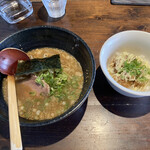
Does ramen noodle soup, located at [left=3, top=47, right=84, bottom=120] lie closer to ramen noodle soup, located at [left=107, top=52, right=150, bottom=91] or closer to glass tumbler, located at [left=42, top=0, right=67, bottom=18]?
ramen noodle soup, located at [left=107, top=52, right=150, bottom=91]

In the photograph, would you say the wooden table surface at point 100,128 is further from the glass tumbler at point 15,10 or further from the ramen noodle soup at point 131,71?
the glass tumbler at point 15,10

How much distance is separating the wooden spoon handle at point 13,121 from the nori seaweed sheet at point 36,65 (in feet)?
0.38

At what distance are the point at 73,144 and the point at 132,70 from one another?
2.72 ft

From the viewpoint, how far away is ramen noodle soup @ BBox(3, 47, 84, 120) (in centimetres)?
128

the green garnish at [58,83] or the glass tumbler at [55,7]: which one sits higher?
the glass tumbler at [55,7]

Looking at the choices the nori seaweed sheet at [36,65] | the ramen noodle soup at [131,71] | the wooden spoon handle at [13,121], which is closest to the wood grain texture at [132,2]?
the ramen noodle soup at [131,71]

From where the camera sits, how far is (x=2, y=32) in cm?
186

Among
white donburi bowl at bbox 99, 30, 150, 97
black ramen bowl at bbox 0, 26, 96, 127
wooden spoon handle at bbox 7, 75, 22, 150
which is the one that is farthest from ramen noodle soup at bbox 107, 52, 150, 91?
wooden spoon handle at bbox 7, 75, 22, 150

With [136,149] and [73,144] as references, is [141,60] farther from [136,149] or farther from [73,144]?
[73,144]

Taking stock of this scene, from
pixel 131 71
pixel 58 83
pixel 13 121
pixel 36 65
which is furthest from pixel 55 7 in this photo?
pixel 13 121

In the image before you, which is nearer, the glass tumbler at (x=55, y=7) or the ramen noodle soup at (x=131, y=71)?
the ramen noodle soup at (x=131, y=71)

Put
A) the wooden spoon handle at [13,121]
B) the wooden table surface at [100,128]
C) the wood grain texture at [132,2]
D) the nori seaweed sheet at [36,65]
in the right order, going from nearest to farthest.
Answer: the wooden spoon handle at [13,121], the wooden table surface at [100,128], the nori seaweed sheet at [36,65], the wood grain texture at [132,2]

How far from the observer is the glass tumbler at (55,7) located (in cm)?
193

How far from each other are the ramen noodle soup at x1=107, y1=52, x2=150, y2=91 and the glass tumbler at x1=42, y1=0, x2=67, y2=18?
100cm
